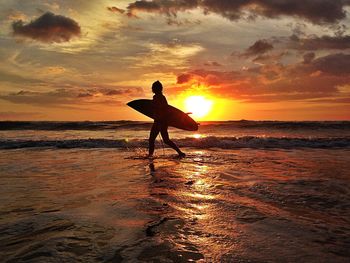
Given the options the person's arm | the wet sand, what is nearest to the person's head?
the person's arm

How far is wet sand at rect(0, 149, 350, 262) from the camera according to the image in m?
3.25

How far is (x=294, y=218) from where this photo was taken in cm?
442

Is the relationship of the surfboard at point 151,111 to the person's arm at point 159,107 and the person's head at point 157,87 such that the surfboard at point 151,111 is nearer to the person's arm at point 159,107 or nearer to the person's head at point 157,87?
the person's arm at point 159,107

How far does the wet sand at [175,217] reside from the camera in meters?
3.25

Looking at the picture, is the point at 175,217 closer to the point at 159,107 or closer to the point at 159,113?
the point at 159,113

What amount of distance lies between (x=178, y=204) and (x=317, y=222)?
1.92m

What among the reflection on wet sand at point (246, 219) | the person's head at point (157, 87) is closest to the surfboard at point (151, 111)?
the person's head at point (157, 87)

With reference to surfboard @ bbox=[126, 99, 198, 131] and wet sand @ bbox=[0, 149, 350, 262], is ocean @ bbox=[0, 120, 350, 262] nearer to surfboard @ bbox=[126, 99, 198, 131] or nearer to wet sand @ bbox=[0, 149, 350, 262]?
wet sand @ bbox=[0, 149, 350, 262]

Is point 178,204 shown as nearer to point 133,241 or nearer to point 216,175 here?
point 133,241

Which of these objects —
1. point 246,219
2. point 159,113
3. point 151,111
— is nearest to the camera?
point 246,219

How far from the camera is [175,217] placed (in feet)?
14.4

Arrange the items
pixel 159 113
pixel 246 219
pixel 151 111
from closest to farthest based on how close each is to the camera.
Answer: pixel 246 219
pixel 159 113
pixel 151 111

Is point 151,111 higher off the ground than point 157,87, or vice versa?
point 157,87

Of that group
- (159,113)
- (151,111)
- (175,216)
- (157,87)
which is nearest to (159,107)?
(159,113)
